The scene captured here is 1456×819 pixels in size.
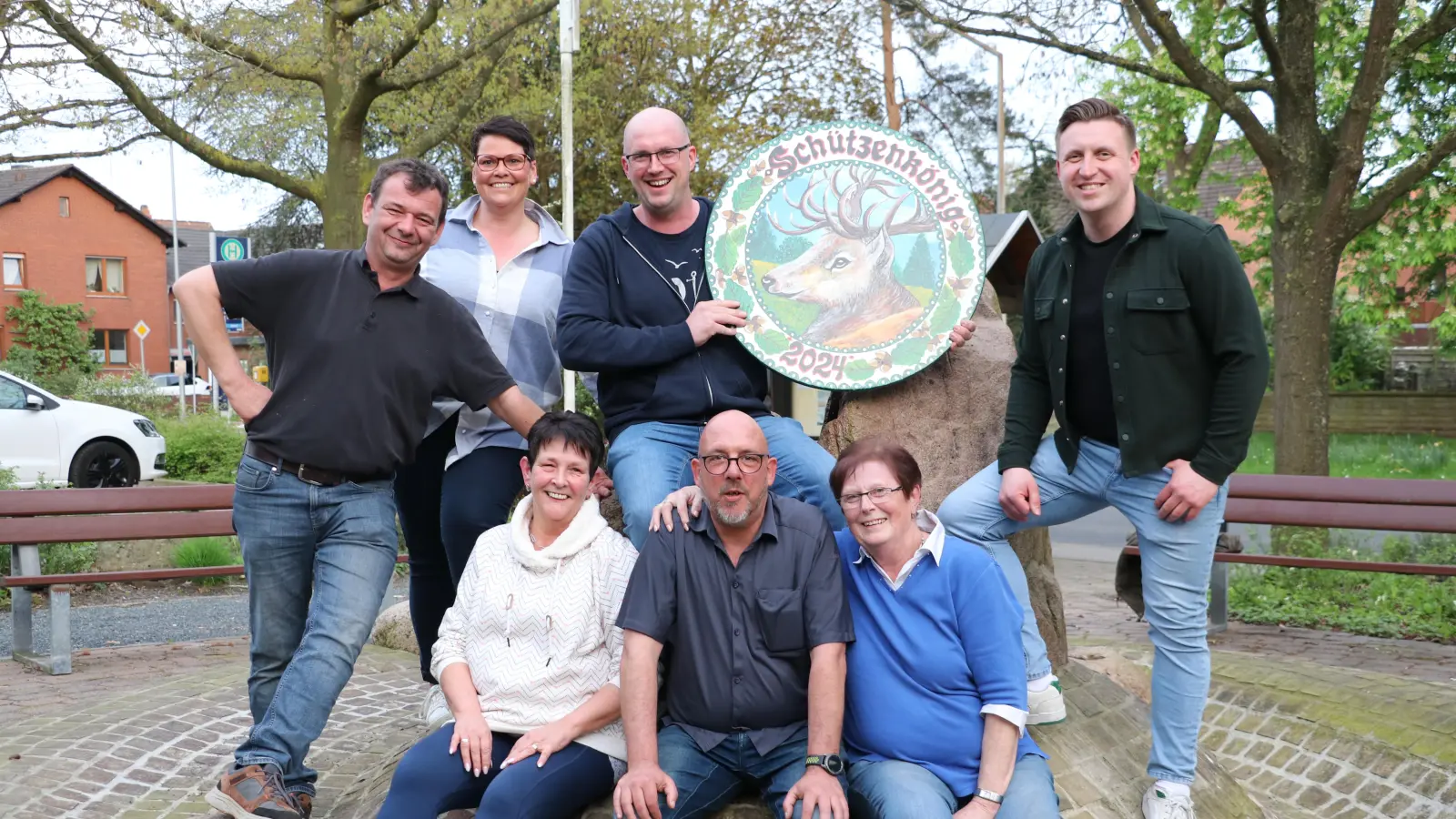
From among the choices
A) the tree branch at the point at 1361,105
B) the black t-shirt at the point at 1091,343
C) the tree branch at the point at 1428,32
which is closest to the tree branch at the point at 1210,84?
the tree branch at the point at 1361,105

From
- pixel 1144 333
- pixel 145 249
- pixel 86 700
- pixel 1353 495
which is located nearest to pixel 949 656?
pixel 1144 333

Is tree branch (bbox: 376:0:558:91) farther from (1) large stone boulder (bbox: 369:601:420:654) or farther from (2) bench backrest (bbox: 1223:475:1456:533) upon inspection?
(2) bench backrest (bbox: 1223:475:1456:533)

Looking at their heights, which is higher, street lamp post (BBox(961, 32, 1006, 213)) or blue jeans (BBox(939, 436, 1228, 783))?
street lamp post (BBox(961, 32, 1006, 213))

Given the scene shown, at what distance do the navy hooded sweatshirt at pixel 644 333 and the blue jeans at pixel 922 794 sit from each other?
1362 mm

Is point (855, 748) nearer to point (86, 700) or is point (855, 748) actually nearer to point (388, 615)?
point (86, 700)

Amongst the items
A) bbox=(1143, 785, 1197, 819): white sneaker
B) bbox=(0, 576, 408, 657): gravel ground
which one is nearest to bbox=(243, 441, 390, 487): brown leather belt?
bbox=(1143, 785, 1197, 819): white sneaker

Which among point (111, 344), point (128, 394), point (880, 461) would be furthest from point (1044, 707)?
point (111, 344)

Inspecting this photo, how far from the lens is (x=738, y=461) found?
349 centimetres

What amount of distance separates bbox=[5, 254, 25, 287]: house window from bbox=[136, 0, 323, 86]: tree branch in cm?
3525

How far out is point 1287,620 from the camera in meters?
8.42

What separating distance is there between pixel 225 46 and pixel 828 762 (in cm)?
1034

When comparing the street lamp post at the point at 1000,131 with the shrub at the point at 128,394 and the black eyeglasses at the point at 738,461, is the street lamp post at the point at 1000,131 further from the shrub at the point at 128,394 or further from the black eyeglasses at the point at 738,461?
the black eyeglasses at the point at 738,461

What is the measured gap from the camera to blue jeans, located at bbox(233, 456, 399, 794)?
394 cm

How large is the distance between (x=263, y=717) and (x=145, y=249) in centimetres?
4679
